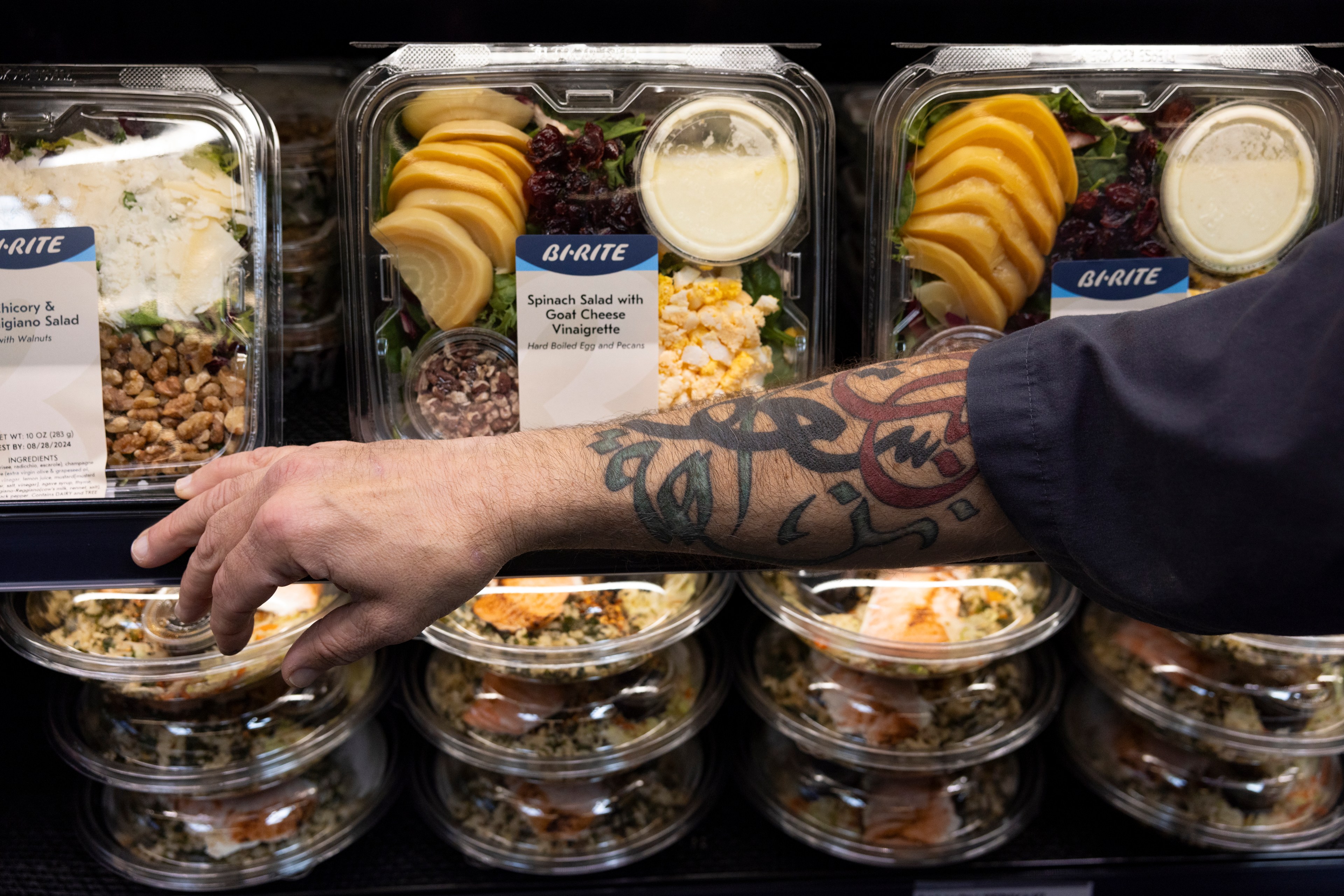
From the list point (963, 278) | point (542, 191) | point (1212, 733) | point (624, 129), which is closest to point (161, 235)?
point (542, 191)

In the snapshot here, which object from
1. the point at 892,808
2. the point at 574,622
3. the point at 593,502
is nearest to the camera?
the point at 593,502

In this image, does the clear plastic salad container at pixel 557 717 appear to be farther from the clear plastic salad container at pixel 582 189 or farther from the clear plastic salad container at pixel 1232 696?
the clear plastic salad container at pixel 1232 696

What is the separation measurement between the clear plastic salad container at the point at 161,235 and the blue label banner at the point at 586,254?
0.30 m

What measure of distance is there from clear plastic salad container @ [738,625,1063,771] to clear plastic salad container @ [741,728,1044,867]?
68 mm

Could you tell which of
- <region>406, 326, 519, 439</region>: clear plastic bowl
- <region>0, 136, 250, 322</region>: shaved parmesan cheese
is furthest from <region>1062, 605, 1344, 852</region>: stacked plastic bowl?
<region>0, 136, 250, 322</region>: shaved parmesan cheese

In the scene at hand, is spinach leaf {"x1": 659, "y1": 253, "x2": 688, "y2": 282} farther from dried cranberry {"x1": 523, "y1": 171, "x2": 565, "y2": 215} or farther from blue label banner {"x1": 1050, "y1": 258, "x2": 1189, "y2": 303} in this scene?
blue label banner {"x1": 1050, "y1": 258, "x2": 1189, "y2": 303}

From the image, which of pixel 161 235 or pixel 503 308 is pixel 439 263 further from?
pixel 161 235

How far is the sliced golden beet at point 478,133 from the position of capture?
3.53ft

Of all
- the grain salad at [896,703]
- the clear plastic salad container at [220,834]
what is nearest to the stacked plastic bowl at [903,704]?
the grain salad at [896,703]

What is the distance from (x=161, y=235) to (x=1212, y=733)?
5.05 feet

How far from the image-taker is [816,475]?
0.87 m

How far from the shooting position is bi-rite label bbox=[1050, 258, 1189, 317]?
1.13 meters

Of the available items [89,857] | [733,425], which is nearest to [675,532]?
[733,425]

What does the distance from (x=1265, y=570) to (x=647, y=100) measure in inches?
31.5
